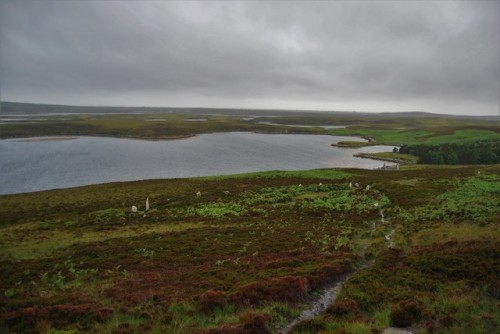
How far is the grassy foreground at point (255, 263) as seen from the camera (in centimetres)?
1198

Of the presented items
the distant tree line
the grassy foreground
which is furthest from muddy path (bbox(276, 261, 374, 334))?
the distant tree line

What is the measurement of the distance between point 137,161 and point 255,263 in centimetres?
8234

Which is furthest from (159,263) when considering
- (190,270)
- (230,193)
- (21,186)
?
(21,186)

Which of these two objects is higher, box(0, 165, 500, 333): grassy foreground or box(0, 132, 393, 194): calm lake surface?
box(0, 165, 500, 333): grassy foreground

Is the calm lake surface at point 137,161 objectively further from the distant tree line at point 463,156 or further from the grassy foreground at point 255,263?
the grassy foreground at point 255,263

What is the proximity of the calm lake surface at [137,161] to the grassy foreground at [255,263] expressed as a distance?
3309cm

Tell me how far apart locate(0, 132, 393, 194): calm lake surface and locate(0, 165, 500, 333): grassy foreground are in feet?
109

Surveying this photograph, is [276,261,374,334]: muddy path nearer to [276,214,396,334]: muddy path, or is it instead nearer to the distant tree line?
[276,214,396,334]: muddy path

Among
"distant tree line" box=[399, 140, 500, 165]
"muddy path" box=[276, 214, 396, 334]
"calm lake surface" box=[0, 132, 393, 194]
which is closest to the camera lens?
"muddy path" box=[276, 214, 396, 334]

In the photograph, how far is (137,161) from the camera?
93.7 m

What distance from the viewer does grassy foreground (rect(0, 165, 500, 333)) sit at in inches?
472

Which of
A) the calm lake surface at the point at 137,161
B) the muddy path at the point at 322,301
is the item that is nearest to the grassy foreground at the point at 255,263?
the muddy path at the point at 322,301

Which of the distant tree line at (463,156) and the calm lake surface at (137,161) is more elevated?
the distant tree line at (463,156)

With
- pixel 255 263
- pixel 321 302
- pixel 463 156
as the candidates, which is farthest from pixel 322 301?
pixel 463 156
